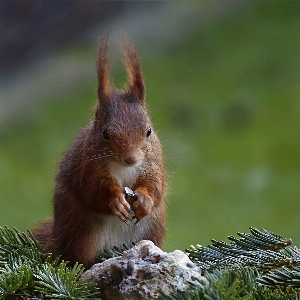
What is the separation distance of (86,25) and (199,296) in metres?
3.26

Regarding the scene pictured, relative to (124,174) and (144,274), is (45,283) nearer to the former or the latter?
(144,274)

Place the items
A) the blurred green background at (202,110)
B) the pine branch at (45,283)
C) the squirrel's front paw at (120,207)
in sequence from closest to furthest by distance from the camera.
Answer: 1. the pine branch at (45,283)
2. the squirrel's front paw at (120,207)
3. the blurred green background at (202,110)

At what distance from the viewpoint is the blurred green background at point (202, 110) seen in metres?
2.90

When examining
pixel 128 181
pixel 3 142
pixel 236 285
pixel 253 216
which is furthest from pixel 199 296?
pixel 3 142

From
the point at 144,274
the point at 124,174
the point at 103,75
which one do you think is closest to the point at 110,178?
the point at 124,174

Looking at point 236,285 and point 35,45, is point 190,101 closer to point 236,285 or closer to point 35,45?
point 35,45

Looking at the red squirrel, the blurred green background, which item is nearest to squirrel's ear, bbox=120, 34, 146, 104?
the red squirrel

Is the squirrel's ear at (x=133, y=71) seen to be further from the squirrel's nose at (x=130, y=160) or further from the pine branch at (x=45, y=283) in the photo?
the pine branch at (x=45, y=283)

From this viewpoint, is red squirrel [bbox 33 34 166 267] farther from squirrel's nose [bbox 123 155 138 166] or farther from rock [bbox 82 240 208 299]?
rock [bbox 82 240 208 299]

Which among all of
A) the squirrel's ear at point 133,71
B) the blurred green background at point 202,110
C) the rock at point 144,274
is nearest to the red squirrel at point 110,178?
the squirrel's ear at point 133,71

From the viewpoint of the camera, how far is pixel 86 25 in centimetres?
385

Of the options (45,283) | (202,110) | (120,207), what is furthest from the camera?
(202,110)

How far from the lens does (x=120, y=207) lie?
115 centimetres

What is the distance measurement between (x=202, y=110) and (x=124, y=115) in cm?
221
